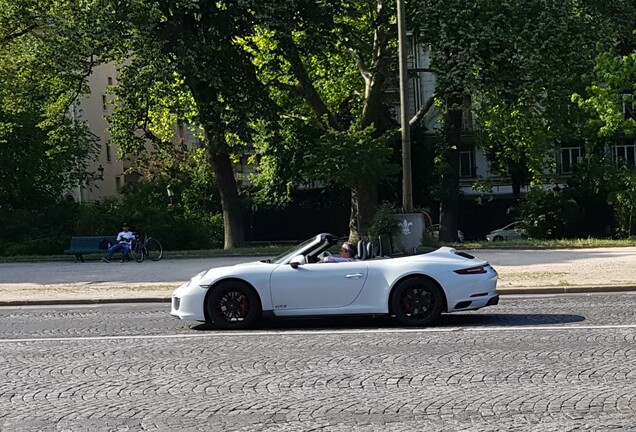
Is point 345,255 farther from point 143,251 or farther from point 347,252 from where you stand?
point 143,251

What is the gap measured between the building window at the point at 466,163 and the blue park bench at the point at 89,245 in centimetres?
3548

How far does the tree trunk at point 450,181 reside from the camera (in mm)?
39031

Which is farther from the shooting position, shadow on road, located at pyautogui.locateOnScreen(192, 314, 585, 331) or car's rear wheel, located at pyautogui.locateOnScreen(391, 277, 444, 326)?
shadow on road, located at pyautogui.locateOnScreen(192, 314, 585, 331)

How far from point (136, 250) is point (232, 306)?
1731 cm

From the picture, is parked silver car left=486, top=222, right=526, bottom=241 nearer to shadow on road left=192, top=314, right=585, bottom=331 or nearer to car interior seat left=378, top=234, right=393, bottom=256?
shadow on road left=192, top=314, right=585, bottom=331

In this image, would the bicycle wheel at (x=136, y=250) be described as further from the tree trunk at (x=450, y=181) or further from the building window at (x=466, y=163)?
the building window at (x=466, y=163)

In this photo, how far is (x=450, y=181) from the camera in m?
40.1

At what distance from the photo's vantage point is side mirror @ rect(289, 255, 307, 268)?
489 inches

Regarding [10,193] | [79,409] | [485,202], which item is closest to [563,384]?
[79,409]

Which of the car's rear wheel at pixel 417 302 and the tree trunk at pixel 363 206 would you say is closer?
the car's rear wheel at pixel 417 302

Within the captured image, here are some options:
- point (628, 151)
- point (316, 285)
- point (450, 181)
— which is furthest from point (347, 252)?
point (628, 151)

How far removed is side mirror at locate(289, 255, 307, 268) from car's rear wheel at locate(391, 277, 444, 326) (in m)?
1.29

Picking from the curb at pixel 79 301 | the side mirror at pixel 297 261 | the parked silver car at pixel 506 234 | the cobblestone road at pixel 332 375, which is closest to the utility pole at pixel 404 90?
the curb at pixel 79 301

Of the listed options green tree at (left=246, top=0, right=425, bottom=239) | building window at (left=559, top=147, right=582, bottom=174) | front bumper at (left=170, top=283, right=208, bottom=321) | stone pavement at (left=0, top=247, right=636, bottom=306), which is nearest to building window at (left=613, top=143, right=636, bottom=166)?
building window at (left=559, top=147, right=582, bottom=174)
